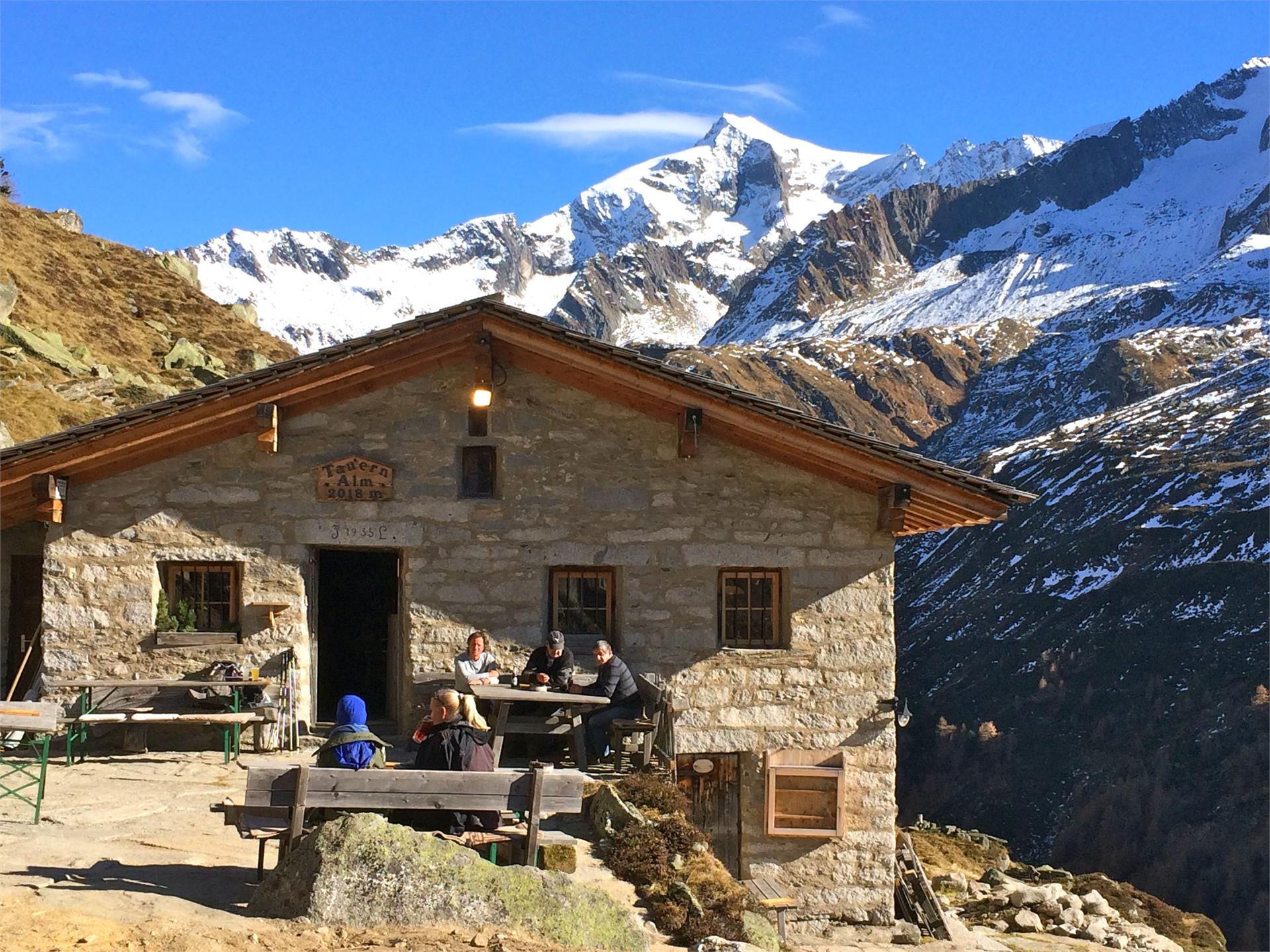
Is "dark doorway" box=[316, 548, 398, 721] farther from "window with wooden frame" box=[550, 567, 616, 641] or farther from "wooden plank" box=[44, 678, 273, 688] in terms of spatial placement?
"window with wooden frame" box=[550, 567, 616, 641]

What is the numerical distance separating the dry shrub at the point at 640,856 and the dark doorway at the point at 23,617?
24.3ft

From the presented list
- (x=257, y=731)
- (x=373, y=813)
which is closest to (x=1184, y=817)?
(x=257, y=731)

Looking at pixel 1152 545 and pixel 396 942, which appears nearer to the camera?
pixel 396 942

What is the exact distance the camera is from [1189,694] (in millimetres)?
50594

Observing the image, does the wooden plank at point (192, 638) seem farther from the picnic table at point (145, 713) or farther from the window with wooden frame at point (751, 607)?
the window with wooden frame at point (751, 607)

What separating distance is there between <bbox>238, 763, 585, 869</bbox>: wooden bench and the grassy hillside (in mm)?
16351

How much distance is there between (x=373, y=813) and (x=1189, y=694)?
4792 cm

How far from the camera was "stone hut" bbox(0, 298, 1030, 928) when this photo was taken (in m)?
13.8

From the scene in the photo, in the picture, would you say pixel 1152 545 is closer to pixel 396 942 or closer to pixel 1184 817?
pixel 1184 817

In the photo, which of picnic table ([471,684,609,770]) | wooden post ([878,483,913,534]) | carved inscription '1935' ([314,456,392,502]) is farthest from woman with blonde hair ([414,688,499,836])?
wooden post ([878,483,913,534])

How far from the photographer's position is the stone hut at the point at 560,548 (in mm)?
13758

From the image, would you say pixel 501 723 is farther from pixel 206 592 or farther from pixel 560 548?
pixel 206 592

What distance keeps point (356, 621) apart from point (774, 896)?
7300 millimetres

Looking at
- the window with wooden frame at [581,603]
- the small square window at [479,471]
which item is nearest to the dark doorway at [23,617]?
the small square window at [479,471]
